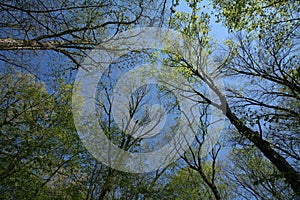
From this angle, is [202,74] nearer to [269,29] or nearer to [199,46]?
[199,46]

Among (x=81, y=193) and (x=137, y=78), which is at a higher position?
(x=137, y=78)

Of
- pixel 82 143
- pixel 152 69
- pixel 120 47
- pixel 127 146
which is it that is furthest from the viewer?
pixel 152 69

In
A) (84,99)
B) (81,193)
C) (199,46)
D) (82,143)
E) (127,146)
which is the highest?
(199,46)

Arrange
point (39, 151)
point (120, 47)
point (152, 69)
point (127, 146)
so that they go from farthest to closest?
point (152, 69) → point (127, 146) → point (120, 47) → point (39, 151)

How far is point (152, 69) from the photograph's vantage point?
33.9 ft

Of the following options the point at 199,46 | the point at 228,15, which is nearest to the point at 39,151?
the point at 228,15

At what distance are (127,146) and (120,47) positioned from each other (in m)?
4.32

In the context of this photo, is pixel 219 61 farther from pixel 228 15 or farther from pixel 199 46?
pixel 228 15

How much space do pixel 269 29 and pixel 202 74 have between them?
3.50 m

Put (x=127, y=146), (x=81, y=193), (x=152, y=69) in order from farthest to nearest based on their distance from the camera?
(x=152, y=69)
(x=127, y=146)
(x=81, y=193)

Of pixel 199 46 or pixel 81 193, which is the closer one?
pixel 81 193

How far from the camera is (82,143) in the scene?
6965mm

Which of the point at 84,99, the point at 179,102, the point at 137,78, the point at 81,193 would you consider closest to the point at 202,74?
the point at 179,102

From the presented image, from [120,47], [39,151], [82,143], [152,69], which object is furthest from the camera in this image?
[152,69]
